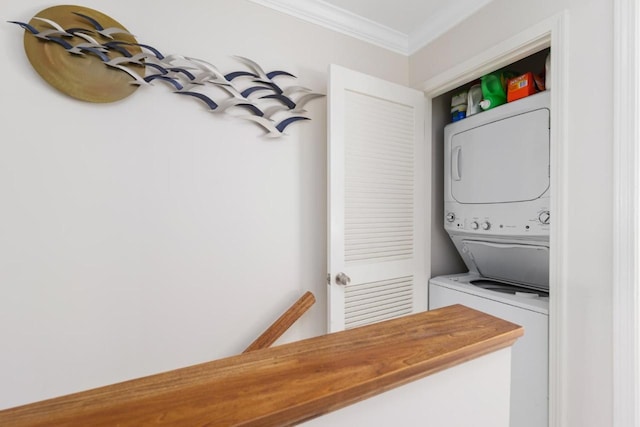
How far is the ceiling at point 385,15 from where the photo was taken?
1721 millimetres

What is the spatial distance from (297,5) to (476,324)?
1.83m

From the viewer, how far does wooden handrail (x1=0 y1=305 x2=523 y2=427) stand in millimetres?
386

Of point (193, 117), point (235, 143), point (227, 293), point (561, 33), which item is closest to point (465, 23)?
point (561, 33)

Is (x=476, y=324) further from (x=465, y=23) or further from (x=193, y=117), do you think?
(x=465, y=23)

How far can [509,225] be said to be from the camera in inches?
66.4

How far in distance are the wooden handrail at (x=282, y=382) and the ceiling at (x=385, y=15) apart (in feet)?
5.86

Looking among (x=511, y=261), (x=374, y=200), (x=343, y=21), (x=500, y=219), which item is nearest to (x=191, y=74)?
(x=343, y=21)

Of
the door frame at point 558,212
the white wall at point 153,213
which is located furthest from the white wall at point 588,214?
the white wall at point 153,213

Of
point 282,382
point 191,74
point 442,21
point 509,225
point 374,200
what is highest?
point 442,21

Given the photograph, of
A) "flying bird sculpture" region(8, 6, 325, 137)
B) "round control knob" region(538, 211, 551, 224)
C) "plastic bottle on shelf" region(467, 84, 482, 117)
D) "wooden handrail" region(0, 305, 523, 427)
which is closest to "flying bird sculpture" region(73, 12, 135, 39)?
"flying bird sculpture" region(8, 6, 325, 137)

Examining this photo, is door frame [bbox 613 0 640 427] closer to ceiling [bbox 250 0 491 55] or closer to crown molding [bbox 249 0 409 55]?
ceiling [bbox 250 0 491 55]

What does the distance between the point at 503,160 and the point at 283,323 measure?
153 centimetres

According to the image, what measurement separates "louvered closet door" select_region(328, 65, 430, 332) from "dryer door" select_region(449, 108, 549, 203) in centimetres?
24

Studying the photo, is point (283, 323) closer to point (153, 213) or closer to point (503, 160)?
point (153, 213)
